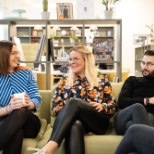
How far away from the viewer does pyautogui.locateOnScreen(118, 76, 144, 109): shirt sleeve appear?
7.30ft

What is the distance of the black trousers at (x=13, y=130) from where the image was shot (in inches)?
67.6

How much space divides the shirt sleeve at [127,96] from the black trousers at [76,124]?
23 cm

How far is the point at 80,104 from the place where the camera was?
193cm

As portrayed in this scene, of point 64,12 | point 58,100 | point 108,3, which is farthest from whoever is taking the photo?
point 108,3

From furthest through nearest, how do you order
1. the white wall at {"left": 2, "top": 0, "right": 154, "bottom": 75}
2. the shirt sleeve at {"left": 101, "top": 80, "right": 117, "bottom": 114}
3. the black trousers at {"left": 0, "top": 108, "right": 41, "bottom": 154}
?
the white wall at {"left": 2, "top": 0, "right": 154, "bottom": 75} → the shirt sleeve at {"left": 101, "top": 80, "right": 117, "bottom": 114} → the black trousers at {"left": 0, "top": 108, "right": 41, "bottom": 154}

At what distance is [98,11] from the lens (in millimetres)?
8688

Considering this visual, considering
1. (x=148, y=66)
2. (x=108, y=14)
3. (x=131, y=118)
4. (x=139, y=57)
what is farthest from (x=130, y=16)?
(x=131, y=118)

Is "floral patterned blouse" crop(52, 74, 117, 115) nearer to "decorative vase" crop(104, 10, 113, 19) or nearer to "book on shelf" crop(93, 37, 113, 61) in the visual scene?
"book on shelf" crop(93, 37, 113, 61)

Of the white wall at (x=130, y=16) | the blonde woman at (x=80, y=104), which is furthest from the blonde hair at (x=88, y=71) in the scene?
the white wall at (x=130, y=16)

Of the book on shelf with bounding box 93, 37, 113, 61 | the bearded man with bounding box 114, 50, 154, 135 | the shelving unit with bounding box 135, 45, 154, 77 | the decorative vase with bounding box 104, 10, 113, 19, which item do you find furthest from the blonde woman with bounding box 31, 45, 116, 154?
the shelving unit with bounding box 135, 45, 154, 77

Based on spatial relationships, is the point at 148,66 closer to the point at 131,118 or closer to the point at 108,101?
the point at 108,101

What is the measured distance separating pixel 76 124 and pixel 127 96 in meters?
0.67

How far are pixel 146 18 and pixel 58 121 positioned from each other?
25.2 ft

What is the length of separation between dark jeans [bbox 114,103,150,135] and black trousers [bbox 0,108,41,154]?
68 cm
